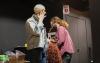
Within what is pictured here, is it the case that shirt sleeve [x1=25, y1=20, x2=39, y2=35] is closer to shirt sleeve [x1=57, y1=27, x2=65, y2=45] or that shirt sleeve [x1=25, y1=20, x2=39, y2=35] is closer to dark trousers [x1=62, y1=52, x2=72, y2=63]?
shirt sleeve [x1=57, y1=27, x2=65, y2=45]

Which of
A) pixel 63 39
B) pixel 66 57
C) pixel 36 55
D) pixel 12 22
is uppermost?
pixel 12 22

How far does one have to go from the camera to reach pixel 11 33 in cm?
841

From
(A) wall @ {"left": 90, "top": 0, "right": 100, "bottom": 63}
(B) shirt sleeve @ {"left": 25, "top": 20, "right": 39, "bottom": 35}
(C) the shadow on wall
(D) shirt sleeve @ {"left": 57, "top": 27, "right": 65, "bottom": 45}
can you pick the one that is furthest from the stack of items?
(A) wall @ {"left": 90, "top": 0, "right": 100, "bottom": 63}

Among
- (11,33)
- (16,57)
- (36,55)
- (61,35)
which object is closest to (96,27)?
(36,55)

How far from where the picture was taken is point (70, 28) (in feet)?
27.5

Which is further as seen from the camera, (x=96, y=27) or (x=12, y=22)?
(x=12, y=22)

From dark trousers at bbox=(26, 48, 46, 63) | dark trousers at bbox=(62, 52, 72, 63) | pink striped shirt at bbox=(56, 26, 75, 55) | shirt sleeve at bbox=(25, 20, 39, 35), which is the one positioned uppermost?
shirt sleeve at bbox=(25, 20, 39, 35)

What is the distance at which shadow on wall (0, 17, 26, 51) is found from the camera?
818 centimetres

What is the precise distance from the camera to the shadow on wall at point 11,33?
818cm

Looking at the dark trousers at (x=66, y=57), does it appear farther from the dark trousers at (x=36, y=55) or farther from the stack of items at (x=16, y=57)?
the dark trousers at (x=36, y=55)

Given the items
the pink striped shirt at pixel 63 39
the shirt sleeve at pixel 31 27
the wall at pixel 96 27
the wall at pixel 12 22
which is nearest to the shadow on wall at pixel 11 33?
the wall at pixel 12 22

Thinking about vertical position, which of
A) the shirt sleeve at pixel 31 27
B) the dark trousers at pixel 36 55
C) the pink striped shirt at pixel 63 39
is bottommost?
the dark trousers at pixel 36 55

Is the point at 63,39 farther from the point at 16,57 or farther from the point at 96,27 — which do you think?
the point at 96,27

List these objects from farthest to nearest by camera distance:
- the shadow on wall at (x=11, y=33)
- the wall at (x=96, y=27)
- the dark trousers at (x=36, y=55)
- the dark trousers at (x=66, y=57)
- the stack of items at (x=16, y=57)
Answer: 1. the shadow on wall at (x=11, y=33)
2. the dark trousers at (x=66, y=57)
3. the stack of items at (x=16, y=57)
4. the dark trousers at (x=36, y=55)
5. the wall at (x=96, y=27)
